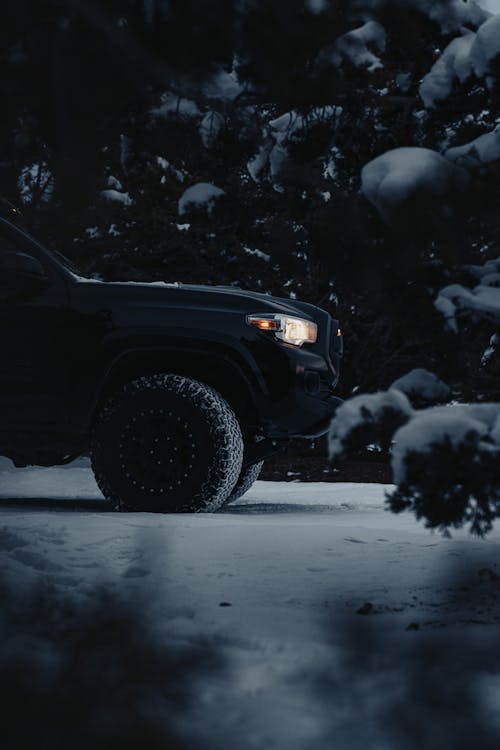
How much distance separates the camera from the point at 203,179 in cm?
1215

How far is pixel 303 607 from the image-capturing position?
3.71m

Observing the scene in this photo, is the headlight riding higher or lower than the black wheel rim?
higher

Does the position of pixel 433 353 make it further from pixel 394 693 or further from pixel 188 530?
pixel 188 530

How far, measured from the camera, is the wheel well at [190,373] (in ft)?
19.5

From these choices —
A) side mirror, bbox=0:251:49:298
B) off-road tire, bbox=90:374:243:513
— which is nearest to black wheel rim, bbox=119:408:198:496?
off-road tire, bbox=90:374:243:513

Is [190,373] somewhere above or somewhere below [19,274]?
below

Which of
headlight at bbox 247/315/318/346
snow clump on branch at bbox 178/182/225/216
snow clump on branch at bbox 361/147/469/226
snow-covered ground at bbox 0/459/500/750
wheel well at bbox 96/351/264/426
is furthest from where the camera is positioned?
wheel well at bbox 96/351/264/426

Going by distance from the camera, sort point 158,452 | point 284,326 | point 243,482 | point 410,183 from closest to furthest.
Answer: point 410,183 < point 158,452 < point 284,326 < point 243,482

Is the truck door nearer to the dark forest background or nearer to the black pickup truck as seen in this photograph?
the black pickup truck

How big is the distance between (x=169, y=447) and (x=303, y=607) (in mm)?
2183

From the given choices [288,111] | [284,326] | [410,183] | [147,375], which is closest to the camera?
[410,183]

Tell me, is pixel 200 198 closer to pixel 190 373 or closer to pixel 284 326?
pixel 284 326

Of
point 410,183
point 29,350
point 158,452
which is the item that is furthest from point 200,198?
point 410,183

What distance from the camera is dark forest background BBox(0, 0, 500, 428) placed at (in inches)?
147
